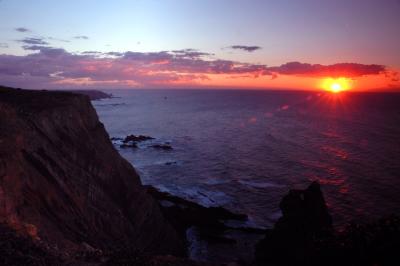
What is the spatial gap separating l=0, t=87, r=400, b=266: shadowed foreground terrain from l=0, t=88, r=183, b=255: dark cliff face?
2.7 inches

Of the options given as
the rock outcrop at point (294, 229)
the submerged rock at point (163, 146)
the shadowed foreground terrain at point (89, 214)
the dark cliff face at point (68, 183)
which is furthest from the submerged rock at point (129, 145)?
the rock outcrop at point (294, 229)

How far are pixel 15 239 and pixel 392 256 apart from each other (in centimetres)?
1563

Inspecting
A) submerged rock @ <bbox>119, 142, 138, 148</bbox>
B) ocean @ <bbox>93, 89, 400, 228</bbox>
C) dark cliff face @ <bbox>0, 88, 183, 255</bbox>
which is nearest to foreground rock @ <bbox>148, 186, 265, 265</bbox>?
ocean @ <bbox>93, 89, 400, 228</bbox>

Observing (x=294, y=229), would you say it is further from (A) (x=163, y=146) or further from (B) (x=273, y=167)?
(A) (x=163, y=146)

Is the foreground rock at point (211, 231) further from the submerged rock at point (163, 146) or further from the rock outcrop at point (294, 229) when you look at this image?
the submerged rock at point (163, 146)

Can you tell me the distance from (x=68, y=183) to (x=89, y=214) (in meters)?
2.41

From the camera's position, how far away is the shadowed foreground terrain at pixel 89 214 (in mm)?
14500

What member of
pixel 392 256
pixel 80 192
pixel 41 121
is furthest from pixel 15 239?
pixel 392 256

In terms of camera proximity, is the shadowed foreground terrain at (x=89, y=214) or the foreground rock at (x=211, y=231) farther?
the foreground rock at (x=211, y=231)

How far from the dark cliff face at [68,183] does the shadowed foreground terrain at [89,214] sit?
0.07 metres

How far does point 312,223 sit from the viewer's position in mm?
30250

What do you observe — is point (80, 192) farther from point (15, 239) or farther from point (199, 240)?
point (199, 240)

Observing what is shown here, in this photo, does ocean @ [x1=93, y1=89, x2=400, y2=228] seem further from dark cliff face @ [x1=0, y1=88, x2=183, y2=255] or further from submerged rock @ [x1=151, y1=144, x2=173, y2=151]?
dark cliff face @ [x1=0, y1=88, x2=183, y2=255]

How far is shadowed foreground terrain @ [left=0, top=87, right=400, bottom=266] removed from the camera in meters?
14.5
